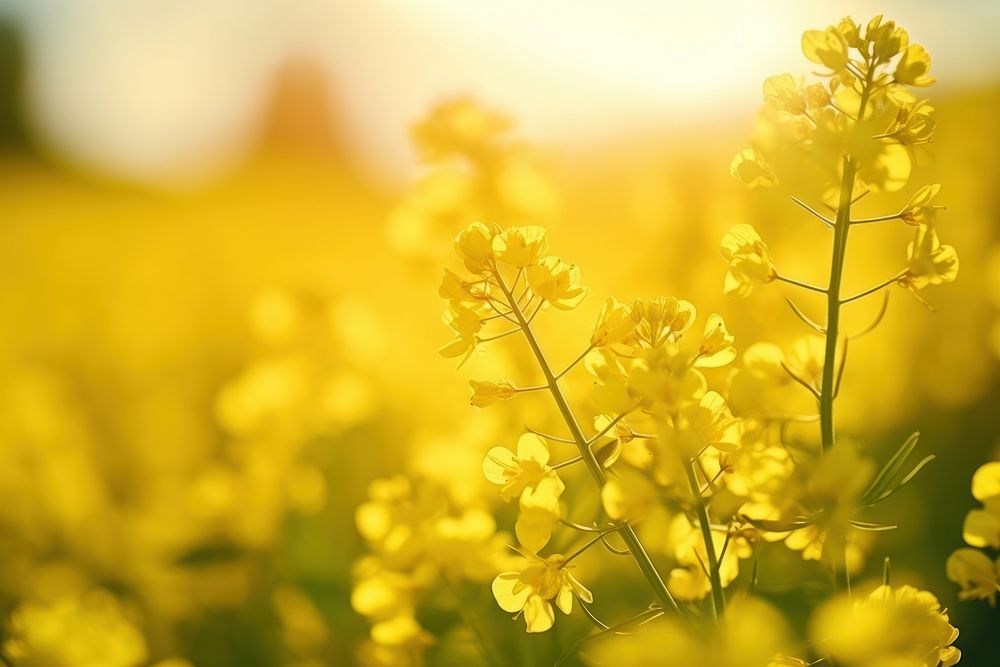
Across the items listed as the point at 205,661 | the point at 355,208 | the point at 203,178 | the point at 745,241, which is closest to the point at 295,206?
the point at 355,208

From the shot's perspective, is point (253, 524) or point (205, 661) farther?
point (253, 524)

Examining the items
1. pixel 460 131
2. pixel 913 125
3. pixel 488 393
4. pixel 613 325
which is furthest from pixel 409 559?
pixel 460 131

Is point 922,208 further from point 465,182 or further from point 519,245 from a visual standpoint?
point 465,182

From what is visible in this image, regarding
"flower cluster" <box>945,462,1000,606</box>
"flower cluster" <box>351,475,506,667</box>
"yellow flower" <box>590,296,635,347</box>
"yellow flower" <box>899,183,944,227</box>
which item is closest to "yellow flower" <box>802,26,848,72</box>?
"yellow flower" <box>899,183,944,227</box>

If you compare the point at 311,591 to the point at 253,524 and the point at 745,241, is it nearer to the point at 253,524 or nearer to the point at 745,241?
the point at 253,524

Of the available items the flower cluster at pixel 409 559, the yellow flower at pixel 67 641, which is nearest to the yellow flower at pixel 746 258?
the flower cluster at pixel 409 559

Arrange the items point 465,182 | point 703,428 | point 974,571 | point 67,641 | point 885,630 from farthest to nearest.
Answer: point 465,182
point 67,641
point 974,571
point 703,428
point 885,630

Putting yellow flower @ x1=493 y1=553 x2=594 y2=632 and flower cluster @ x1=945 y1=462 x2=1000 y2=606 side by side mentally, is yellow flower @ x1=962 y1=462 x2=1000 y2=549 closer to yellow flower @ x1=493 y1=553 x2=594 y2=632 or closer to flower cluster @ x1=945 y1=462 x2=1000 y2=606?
flower cluster @ x1=945 y1=462 x2=1000 y2=606

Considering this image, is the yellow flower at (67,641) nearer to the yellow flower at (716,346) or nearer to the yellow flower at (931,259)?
the yellow flower at (716,346)
